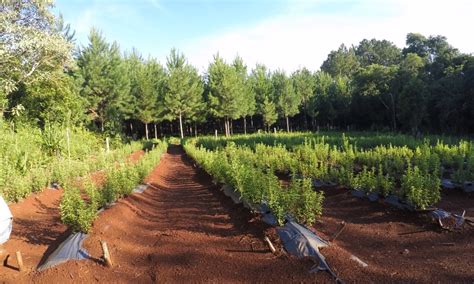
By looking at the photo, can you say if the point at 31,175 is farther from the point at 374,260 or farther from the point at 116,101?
the point at 116,101

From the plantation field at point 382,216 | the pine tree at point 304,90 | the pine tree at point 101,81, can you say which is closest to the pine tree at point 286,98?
the pine tree at point 304,90

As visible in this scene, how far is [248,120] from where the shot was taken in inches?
2080

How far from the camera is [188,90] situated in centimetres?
3553

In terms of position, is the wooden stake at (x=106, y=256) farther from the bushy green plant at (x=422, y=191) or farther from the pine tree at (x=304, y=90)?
the pine tree at (x=304, y=90)

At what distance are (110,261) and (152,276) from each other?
0.58 meters

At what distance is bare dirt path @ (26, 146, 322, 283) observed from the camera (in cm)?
440

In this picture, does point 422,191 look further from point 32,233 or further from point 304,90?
point 304,90

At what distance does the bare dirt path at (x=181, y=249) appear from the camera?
14.4 feet

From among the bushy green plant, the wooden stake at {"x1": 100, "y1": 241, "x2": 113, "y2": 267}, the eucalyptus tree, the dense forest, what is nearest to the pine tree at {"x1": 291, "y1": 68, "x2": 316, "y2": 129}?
the dense forest

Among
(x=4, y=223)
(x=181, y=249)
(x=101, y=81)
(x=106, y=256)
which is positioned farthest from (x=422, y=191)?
(x=101, y=81)

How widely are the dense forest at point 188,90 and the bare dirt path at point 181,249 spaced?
351 inches

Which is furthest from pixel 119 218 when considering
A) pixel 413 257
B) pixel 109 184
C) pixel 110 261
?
pixel 413 257

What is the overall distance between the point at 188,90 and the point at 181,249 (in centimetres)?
3107

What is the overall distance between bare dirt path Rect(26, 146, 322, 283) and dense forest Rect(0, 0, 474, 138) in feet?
29.2
